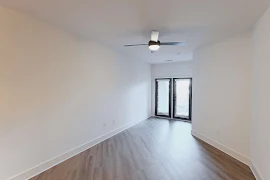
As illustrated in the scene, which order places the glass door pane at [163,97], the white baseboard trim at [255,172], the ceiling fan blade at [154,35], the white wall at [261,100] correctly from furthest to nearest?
the glass door pane at [163,97] → the ceiling fan blade at [154,35] → the white baseboard trim at [255,172] → the white wall at [261,100]

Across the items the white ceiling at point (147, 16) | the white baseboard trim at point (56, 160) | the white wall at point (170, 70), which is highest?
the white ceiling at point (147, 16)

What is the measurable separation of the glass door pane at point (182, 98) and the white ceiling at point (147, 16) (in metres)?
4.01

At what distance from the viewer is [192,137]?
5.37m

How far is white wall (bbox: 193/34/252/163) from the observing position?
366cm

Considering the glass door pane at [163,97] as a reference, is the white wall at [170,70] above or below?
above

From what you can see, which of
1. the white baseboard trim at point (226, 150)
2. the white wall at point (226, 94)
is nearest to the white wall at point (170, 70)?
the white wall at point (226, 94)

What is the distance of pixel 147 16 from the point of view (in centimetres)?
289

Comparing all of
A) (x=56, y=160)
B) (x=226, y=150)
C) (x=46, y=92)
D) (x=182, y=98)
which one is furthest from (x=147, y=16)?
(x=182, y=98)

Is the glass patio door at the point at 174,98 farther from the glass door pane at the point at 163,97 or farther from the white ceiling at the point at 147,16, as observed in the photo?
the white ceiling at the point at 147,16

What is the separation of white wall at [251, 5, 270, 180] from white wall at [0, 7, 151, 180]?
3.41 m

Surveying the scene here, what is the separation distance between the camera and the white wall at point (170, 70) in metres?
7.74

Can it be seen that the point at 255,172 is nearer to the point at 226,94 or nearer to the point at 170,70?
the point at 226,94

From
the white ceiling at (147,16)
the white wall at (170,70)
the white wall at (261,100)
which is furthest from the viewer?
the white wall at (170,70)

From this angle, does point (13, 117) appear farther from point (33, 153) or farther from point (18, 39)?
point (18, 39)
